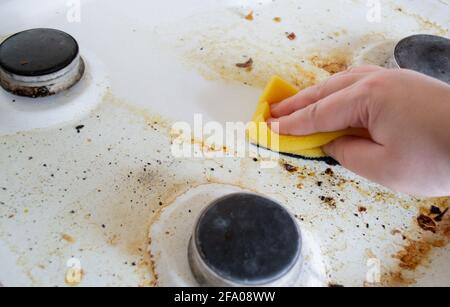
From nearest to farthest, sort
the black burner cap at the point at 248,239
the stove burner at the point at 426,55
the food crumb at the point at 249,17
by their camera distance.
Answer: the black burner cap at the point at 248,239 < the stove burner at the point at 426,55 < the food crumb at the point at 249,17

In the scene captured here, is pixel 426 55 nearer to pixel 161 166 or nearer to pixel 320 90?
pixel 320 90

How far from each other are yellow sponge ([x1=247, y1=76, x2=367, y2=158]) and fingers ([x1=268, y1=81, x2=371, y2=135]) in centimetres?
1

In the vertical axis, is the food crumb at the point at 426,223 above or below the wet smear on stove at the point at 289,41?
below

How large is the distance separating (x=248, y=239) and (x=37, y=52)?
1.22ft

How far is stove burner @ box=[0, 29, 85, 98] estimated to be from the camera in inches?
21.9

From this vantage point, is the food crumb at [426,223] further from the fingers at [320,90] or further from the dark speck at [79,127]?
the dark speck at [79,127]

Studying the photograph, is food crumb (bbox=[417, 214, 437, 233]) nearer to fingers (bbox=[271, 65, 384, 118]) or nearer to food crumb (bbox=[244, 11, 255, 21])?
fingers (bbox=[271, 65, 384, 118])

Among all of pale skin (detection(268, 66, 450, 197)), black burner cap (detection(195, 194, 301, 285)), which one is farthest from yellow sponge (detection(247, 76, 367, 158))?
Answer: black burner cap (detection(195, 194, 301, 285))

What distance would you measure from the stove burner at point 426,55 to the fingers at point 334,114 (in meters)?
0.18

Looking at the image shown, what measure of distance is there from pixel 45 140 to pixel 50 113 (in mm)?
40

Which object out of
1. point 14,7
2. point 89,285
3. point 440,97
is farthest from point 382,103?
point 14,7

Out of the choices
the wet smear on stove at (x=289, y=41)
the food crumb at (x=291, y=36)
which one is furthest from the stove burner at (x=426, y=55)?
the food crumb at (x=291, y=36)

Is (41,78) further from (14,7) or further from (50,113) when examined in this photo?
(14,7)

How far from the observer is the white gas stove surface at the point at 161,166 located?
472 millimetres
